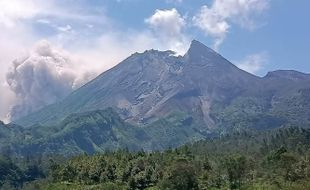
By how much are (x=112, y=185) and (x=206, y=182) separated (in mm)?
35835

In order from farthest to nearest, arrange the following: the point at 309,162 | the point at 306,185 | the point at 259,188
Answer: the point at 309,162
the point at 259,188
the point at 306,185

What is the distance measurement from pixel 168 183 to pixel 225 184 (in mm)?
23129

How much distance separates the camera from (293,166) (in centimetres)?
18675

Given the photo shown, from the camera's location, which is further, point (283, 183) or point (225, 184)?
point (225, 184)

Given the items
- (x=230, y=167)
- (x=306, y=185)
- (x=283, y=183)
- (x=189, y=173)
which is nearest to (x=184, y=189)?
(x=189, y=173)

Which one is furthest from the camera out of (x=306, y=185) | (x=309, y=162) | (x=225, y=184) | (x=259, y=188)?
(x=225, y=184)

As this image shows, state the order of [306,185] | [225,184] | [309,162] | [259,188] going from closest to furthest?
1. [306,185]
2. [259,188]
3. [309,162]
4. [225,184]

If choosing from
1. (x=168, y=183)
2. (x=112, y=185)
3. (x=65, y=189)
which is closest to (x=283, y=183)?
(x=168, y=183)

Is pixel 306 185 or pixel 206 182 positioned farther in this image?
pixel 206 182

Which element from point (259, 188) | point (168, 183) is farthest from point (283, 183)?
point (168, 183)

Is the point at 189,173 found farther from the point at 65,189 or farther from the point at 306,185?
the point at 306,185

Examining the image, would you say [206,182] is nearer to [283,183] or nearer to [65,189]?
[283,183]

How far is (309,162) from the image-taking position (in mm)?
183125

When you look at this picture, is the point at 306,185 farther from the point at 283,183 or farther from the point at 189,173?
the point at 189,173
